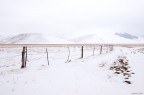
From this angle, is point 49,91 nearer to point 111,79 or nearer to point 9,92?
point 9,92

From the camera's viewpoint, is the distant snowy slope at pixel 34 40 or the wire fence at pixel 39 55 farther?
the distant snowy slope at pixel 34 40

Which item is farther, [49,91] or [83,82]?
[83,82]

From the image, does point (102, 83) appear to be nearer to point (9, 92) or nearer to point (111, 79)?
point (111, 79)

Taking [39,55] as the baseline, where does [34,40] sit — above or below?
above

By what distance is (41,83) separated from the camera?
37.0ft

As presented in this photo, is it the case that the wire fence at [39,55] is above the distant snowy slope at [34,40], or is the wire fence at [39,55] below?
below

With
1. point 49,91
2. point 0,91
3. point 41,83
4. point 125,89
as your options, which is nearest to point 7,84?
point 0,91

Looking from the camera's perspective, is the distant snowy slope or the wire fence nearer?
the wire fence

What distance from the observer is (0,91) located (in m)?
9.94

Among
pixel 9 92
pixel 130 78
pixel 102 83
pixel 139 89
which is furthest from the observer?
pixel 130 78

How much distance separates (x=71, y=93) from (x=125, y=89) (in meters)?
2.69

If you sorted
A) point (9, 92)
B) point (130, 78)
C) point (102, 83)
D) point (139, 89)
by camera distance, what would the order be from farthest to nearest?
point (130, 78) < point (102, 83) < point (9, 92) < point (139, 89)

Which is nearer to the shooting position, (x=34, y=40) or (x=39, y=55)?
(x=39, y=55)

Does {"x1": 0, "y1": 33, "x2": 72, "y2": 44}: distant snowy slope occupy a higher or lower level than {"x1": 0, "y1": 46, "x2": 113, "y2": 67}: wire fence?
higher
